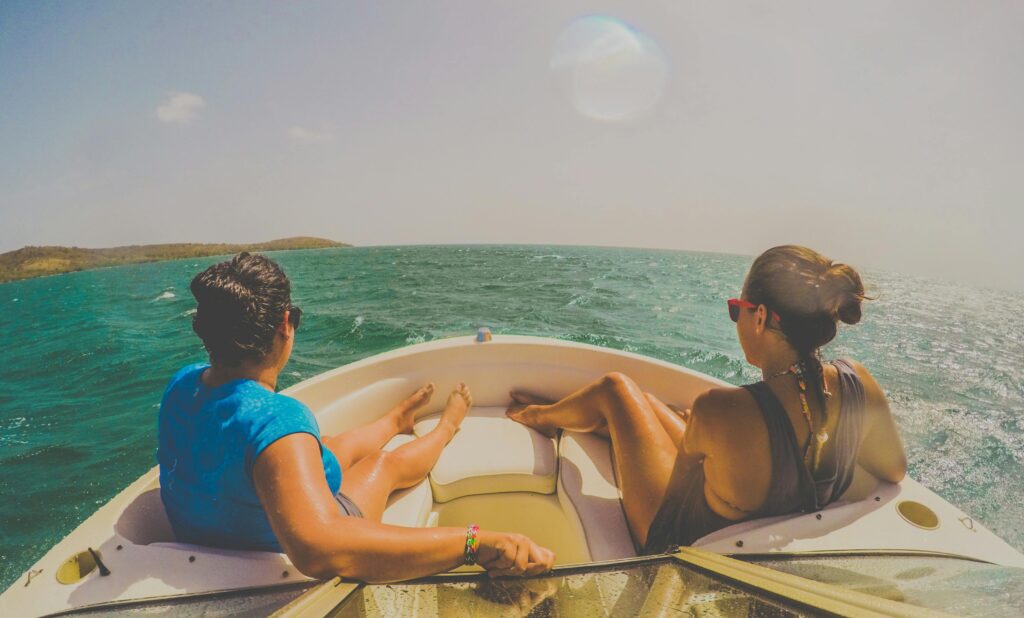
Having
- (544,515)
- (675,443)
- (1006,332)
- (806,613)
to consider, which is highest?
(806,613)

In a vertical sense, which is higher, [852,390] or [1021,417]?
[852,390]

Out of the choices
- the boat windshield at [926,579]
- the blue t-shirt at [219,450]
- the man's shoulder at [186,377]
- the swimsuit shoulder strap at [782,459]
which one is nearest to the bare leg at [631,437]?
the swimsuit shoulder strap at [782,459]

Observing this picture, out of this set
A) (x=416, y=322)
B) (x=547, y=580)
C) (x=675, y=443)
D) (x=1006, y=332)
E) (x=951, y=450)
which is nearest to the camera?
(x=547, y=580)

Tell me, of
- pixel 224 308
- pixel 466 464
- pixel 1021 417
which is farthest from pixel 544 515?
pixel 1021 417

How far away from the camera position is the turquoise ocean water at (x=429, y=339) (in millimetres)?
3756

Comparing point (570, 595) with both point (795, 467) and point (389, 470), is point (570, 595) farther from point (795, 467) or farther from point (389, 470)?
point (389, 470)

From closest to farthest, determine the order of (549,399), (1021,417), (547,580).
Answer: (547,580) → (549,399) → (1021,417)

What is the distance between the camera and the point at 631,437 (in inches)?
69.5

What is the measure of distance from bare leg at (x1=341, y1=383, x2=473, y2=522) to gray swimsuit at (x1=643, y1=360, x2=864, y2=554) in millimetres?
1221

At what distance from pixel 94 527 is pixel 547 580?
4.94 feet

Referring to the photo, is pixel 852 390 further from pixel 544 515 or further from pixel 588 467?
pixel 544 515

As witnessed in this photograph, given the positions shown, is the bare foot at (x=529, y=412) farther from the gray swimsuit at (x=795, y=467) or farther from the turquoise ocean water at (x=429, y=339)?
the turquoise ocean water at (x=429, y=339)

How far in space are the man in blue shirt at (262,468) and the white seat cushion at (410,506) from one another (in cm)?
52

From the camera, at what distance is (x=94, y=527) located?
1.25 meters
